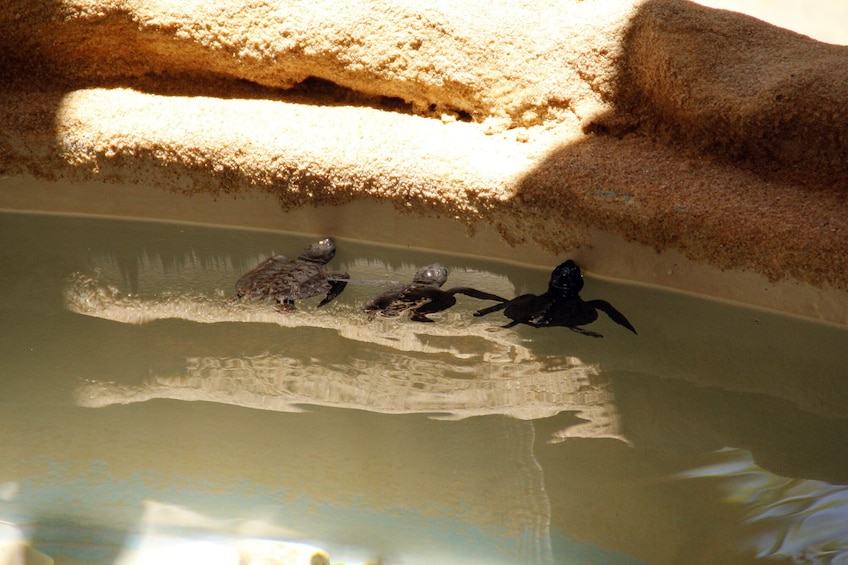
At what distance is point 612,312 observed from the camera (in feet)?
13.7

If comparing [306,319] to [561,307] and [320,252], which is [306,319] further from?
[561,307]

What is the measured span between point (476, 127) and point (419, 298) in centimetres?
162

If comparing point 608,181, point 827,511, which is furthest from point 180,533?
point 608,181

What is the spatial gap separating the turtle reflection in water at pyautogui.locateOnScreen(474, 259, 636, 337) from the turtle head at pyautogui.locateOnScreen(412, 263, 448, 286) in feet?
1.05

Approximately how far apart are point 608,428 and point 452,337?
99 cm

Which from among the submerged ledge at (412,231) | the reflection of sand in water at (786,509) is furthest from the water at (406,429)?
the submerged ledge at (412,231)

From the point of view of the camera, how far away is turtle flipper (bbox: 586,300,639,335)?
4.07 meters

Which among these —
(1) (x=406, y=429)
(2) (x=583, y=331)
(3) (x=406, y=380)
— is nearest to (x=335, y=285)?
(3) (x=406, y=380)

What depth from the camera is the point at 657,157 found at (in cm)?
468

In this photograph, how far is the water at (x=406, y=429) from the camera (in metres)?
2.96

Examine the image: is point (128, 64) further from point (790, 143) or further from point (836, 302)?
point (836, 302)

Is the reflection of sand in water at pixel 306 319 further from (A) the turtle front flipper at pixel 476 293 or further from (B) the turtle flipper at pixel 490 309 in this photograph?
(A) the turtle front flipper at pixel 476 293

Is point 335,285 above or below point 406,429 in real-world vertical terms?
above

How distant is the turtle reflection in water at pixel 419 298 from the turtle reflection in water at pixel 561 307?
0.54 feet
